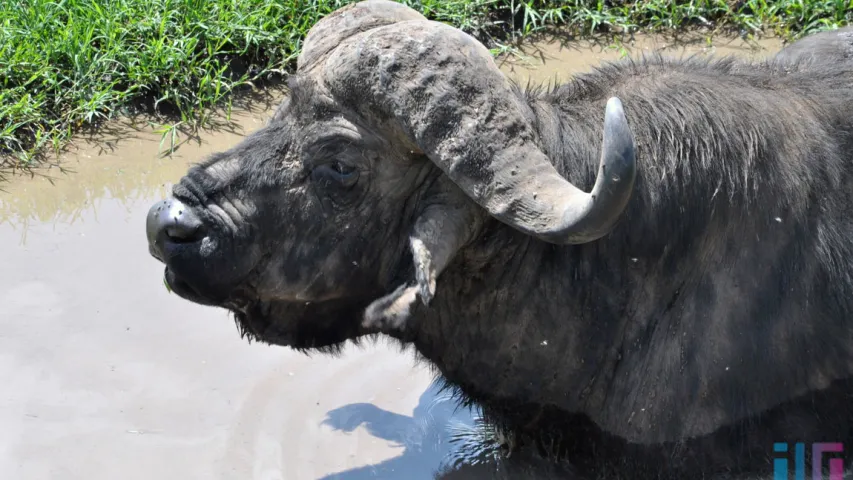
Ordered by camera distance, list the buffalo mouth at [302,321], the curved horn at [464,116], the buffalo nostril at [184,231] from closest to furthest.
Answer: the curved horn at [464,116] → the buffalo nostril at [184,231] → the buffalo mouth at [302,321]

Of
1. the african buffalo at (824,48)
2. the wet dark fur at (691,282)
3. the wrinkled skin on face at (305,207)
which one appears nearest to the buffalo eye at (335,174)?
the wrinkled skin on face at (305,207)

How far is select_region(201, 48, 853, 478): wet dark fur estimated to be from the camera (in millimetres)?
4582

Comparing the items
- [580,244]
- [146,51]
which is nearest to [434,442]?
[580,244]


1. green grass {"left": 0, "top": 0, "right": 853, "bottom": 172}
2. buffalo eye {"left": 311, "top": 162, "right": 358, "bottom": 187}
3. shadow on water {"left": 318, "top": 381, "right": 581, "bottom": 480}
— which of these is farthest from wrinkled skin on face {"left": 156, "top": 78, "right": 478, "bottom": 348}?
green grass {"left": 0, "top": 0, "right": 853, "bottom": 172}

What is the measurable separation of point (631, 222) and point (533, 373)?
806mm

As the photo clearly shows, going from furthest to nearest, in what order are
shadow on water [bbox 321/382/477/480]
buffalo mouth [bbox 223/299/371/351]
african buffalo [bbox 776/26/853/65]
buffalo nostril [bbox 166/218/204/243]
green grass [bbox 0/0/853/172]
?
green grass [bbox 0/0/853/172], shadow on water [bbox 321/382/477/480], african buffalo [bbox 776/26/853/65], buffalo mouth [bbox 223/299/371/351], buffalo nostril [bbox 166/218/204/243]

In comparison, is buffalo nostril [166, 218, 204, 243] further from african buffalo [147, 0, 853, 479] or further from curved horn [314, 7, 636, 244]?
curved horn [314, 7, 636, 244]

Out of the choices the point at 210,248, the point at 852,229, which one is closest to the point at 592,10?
the point at 852,229

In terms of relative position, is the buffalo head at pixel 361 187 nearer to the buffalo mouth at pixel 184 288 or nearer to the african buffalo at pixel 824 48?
the buffalo mouth at pixel 184 288

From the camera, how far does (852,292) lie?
4730mm

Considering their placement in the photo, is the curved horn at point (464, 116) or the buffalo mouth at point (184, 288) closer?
the curved horn at point (464, 116)

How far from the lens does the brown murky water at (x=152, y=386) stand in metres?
5.81

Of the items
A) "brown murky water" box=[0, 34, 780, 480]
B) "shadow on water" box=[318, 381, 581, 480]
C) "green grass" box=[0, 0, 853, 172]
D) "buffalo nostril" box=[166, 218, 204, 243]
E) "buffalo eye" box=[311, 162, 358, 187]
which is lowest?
"shadow on water" box=[318, 381, 581, 480]

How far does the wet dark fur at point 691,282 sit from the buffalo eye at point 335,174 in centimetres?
21
